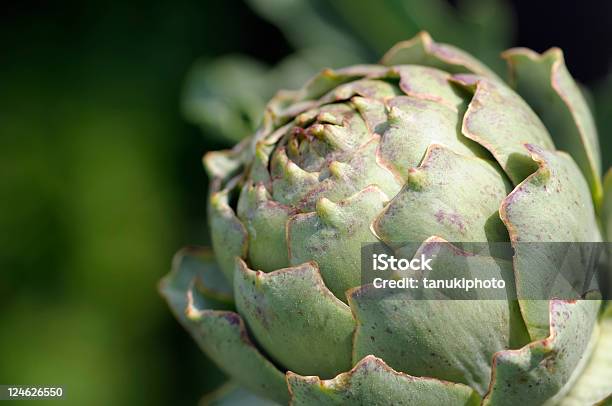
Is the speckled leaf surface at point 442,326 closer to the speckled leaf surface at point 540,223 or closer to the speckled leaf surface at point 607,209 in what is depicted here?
the speckled leaf surface at point 540,223

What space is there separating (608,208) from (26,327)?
3.64 feet

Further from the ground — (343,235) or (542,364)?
(343,235)

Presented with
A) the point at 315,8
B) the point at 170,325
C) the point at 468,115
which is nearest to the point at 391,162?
the point at 468,115

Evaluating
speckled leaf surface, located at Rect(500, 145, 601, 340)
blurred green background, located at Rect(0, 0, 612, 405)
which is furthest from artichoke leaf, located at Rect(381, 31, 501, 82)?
blurred green background, located at Rect(0, 0, 612, 405)

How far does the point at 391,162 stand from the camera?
729 millimetres

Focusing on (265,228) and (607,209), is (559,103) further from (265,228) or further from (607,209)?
(265,228)

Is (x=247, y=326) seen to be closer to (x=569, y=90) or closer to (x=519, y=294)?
(x=519, y=294)

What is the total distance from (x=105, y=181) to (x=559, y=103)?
0.99 m

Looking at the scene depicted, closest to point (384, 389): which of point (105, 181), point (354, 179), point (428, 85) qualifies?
point (354, 179)

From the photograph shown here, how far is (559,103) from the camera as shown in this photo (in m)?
0.84

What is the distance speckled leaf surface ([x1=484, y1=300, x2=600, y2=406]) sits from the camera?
66 cm

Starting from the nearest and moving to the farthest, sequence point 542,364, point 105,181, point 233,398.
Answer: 1. point 542,364
2. point 233,398
3. point 105,181

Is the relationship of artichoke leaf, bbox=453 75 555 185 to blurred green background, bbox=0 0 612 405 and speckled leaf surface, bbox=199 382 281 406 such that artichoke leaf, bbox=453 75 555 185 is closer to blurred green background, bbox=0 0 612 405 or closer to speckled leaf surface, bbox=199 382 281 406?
speckled leaf surface, bbox=199 382 281 406

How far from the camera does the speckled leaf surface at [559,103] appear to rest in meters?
0.82
